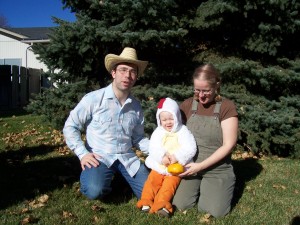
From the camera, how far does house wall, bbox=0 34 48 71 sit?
21272 mm

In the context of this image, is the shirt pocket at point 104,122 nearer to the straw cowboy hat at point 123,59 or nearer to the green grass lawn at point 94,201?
the straw cowboy hat at point 123,59

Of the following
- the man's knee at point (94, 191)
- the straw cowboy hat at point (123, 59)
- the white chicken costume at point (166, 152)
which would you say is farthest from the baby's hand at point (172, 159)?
the straw cowboy hat at point (123, 59)

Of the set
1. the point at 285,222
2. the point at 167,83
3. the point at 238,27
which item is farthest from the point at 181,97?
the point at 285,222

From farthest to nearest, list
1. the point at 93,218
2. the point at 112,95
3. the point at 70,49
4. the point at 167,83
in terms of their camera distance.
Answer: the point at 167,83, the point at 70,49, the point at 112,95, the point at 93,218

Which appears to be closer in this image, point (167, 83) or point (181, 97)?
point (181, 97)

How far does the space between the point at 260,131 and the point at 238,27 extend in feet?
7.16

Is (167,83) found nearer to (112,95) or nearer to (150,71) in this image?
(150,71)

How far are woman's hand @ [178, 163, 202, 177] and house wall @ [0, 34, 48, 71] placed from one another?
18.8 m

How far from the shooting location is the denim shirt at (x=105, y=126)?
398 centimetres

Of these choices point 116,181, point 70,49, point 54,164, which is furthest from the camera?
point 70,49

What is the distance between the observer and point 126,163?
4125mm

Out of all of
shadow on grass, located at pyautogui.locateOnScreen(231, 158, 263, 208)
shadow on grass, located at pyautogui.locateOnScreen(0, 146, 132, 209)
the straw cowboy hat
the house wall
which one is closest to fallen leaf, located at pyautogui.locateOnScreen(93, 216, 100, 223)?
shadow on grass, located at pyautogui.locateOnScreen(0, 146, 132, 209)

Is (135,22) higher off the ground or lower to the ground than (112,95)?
higher

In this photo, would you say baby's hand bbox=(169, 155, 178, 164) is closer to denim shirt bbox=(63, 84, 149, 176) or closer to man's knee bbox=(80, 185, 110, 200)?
denim shirt bbox=(63, 84, 149, 176)
